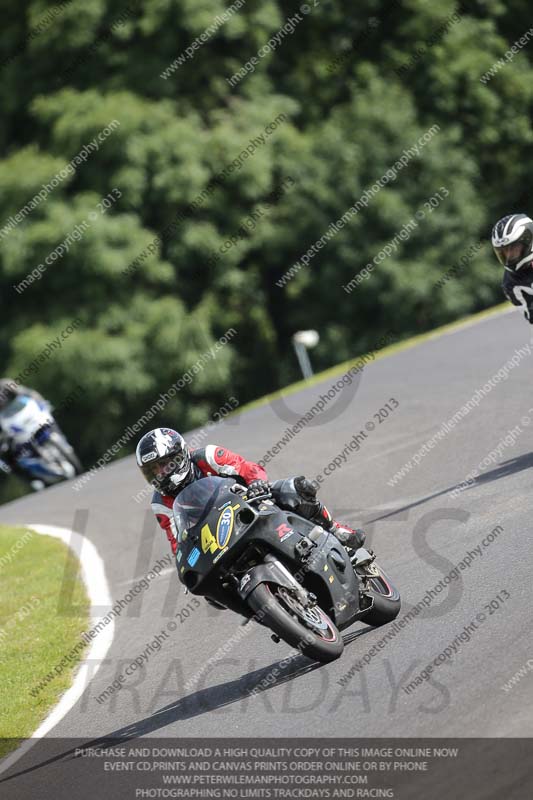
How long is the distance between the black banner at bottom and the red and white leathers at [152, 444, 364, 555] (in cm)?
143

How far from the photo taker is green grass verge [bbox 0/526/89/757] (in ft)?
28.8

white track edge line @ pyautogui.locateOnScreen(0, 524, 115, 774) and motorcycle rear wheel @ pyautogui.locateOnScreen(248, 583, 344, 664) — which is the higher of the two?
motorcycle rear wheel @ pyautogui.locateOnScreen(248, 583, 344, 664)

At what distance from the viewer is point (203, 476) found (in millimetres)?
8094

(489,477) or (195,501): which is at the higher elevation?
(195,501)

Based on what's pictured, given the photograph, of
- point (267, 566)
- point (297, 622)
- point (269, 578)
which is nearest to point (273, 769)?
point (297, 622)

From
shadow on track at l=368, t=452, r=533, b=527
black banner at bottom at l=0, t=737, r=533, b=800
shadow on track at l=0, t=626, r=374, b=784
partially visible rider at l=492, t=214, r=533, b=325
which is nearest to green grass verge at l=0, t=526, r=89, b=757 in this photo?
shadow on track at l=0, t=626, r=374, b=784

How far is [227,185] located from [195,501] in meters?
27.1

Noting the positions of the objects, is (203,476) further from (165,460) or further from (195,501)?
(195,501)

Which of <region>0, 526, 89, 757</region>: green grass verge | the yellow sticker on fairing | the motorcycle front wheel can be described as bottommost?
<region>0, 526, 89, 757</region>: green grass verge

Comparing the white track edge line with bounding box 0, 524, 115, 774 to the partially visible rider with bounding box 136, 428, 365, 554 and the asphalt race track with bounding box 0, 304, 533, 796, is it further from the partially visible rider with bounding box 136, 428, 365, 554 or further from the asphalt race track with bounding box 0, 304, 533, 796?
the partially visible rider with bounding box 136, 428, 365, 554

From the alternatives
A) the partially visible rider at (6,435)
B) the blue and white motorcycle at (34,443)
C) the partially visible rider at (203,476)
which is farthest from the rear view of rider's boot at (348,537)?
the partially visible rider at (6,435)

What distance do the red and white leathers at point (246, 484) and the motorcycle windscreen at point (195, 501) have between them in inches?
10.7

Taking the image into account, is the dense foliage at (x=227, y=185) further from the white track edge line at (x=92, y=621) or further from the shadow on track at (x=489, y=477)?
the shadow on track at (x=489, y=477)

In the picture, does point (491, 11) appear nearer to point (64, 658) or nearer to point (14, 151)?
point (14, 151)
